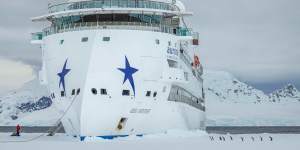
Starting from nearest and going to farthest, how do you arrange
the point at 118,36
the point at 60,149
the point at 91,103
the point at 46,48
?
the point at 60,149
the point at 91,103
the point at 118,36
the point at 46,48

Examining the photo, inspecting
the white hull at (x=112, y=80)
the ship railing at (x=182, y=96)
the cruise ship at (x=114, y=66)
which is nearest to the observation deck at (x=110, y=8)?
the cruise ship at (x=114, y=66)

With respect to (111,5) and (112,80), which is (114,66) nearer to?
(112,80)

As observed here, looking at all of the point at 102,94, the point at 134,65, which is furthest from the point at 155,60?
the point at 102,94

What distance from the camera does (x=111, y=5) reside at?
55344 millimetres

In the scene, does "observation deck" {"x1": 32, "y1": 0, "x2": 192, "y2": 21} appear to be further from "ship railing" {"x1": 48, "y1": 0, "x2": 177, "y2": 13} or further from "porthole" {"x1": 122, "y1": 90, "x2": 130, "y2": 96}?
"porthole" {"x1": 122, "y1": 90, "x2": 130, "y2": 96}

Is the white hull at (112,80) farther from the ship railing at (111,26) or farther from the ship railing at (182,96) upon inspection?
the ship railing at (182,96)

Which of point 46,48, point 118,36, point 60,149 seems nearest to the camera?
point 60,149

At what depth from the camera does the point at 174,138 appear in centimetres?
5400

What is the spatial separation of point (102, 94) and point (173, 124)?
8.45m

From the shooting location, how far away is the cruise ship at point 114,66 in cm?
5038

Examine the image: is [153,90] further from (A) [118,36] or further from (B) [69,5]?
(B) [69,5]

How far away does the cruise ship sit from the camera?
165 feet

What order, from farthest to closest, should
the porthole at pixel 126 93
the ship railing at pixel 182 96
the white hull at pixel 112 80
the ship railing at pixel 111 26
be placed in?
1. the ship railing at pixel 182 96
2. the ship railing at pixel 111 26
3. the porthole at pixel 126 93
4. the white hull at pixel 112 80

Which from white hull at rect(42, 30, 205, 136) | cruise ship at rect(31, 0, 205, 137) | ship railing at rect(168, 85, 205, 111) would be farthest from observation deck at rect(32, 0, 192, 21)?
ship railing at rect(168, 85, 205, 111)
